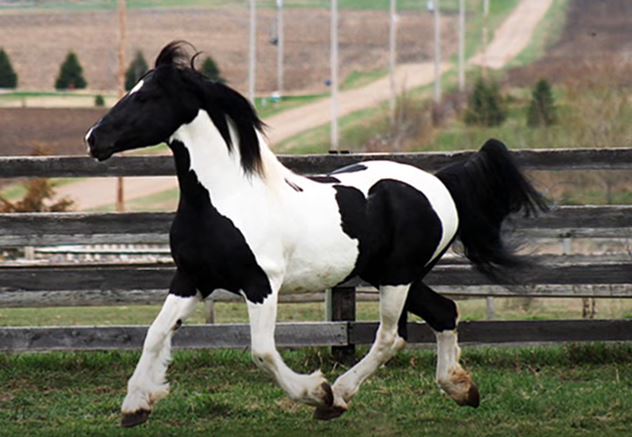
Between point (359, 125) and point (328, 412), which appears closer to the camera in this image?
point (328, 412)

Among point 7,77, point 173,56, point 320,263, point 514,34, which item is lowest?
point 320,263

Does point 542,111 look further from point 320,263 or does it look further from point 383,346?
point 320,263

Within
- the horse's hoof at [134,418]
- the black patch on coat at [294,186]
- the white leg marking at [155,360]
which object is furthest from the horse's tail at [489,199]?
the horse's hoof at [134,418]

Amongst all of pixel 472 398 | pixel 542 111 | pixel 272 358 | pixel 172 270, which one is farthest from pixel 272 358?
pixel 542 111

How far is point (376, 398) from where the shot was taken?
8.55 metres

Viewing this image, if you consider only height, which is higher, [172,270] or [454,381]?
[172,270]

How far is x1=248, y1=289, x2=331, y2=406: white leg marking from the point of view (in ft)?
23.6

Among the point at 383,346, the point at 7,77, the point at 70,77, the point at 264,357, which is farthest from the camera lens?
the point at 70,77

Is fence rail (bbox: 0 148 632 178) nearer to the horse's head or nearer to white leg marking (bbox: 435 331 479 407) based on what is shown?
white leg marking (bbox: 435 331 479 407)

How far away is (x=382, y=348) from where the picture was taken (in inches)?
313

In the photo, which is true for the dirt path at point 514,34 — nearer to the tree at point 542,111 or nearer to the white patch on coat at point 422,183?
the tree at point 542,111

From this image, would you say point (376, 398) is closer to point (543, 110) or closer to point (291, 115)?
point (543, 110)

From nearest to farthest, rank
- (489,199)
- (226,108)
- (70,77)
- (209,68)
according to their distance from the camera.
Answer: (226,108)
(489,199)
(209,68)
(70,77)

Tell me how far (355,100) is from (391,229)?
54.1 m
